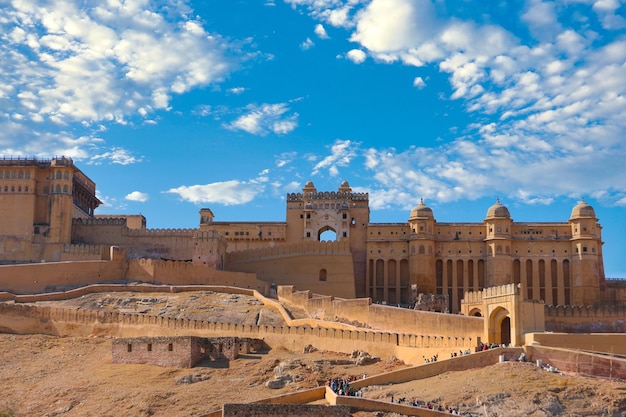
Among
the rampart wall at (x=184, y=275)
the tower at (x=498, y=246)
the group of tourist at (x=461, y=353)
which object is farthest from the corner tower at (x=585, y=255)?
the group of tourist at (x=461, y=353)

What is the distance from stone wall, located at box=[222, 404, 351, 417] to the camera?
33.3 metres

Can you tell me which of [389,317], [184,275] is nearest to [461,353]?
[389,317]

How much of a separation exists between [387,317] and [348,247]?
19.3 m

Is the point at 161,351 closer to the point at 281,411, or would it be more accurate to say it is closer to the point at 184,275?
the point at 281,411

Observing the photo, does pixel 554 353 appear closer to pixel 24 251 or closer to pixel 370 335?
pixel 370 335

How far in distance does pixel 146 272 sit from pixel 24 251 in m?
11.1

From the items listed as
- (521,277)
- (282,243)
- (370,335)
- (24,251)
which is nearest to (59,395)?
(370,335)

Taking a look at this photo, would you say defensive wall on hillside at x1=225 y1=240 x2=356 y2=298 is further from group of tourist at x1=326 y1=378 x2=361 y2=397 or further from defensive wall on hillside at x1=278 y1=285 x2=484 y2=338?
group of tourist at x1=326 y1=378 x2=361 y2=397

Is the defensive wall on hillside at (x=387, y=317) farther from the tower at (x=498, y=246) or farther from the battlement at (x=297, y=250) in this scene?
the tower at (x=498, y=246)

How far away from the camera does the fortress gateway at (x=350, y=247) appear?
66.5m

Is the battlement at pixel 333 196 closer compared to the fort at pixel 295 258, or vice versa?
the fort at pixel 295 258

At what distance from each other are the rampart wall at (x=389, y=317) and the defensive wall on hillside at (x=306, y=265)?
7.92 metres

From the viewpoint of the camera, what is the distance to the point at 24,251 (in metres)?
66.7

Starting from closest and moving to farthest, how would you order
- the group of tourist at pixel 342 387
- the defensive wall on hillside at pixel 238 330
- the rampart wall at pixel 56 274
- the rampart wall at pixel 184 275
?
the group of tourist at pixel 342 387 < the defensive wall on hillside at pixel 238 330 < the rampart wall at pixel 56 274 < the rampart wall at pixel 184 275
